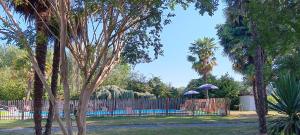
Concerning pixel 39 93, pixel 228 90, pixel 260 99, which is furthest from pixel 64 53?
pixel 228 90

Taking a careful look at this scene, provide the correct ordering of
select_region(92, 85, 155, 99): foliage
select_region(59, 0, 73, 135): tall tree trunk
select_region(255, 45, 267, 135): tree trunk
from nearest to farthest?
select_region(59, 0, 73, 135): tall tree trunk, select_region(255, 45, 267, 135): tree trunk, select_region(92, 85, 155, 99): foliage

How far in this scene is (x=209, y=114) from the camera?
104 ft

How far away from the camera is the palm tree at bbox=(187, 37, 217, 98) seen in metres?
49.0

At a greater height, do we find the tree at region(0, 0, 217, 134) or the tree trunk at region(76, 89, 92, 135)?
the tree at region(0, 0, 217, 134)

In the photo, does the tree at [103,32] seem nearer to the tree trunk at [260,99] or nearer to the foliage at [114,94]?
the tree trunk at [260,99]

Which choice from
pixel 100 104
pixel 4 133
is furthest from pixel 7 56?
pixel 4 133

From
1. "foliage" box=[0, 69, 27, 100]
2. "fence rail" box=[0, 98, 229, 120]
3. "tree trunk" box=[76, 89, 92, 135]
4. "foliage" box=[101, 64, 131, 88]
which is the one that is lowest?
"fence rail" box=[0, 98, 229, 120]

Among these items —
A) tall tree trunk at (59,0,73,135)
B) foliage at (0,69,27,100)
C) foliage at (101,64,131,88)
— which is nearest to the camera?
tall tree trunk at (59,0,73,135)

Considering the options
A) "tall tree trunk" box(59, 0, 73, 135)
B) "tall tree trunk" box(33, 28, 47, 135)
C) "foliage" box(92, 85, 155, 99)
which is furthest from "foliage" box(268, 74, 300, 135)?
"foliage" box(92, 85, 155, 99)

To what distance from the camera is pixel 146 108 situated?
32.4 m

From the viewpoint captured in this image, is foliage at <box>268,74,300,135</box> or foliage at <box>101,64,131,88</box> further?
foliage at <box>101,64,131,88</box>

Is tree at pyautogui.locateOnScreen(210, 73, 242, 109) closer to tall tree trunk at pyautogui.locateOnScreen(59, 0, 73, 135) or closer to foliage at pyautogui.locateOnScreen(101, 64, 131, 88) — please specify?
foliage at pyautogui.locateOnScreen(101, 64, 131, 88)

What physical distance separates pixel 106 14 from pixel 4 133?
1143 cm

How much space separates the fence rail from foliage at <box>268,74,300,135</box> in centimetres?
1689
